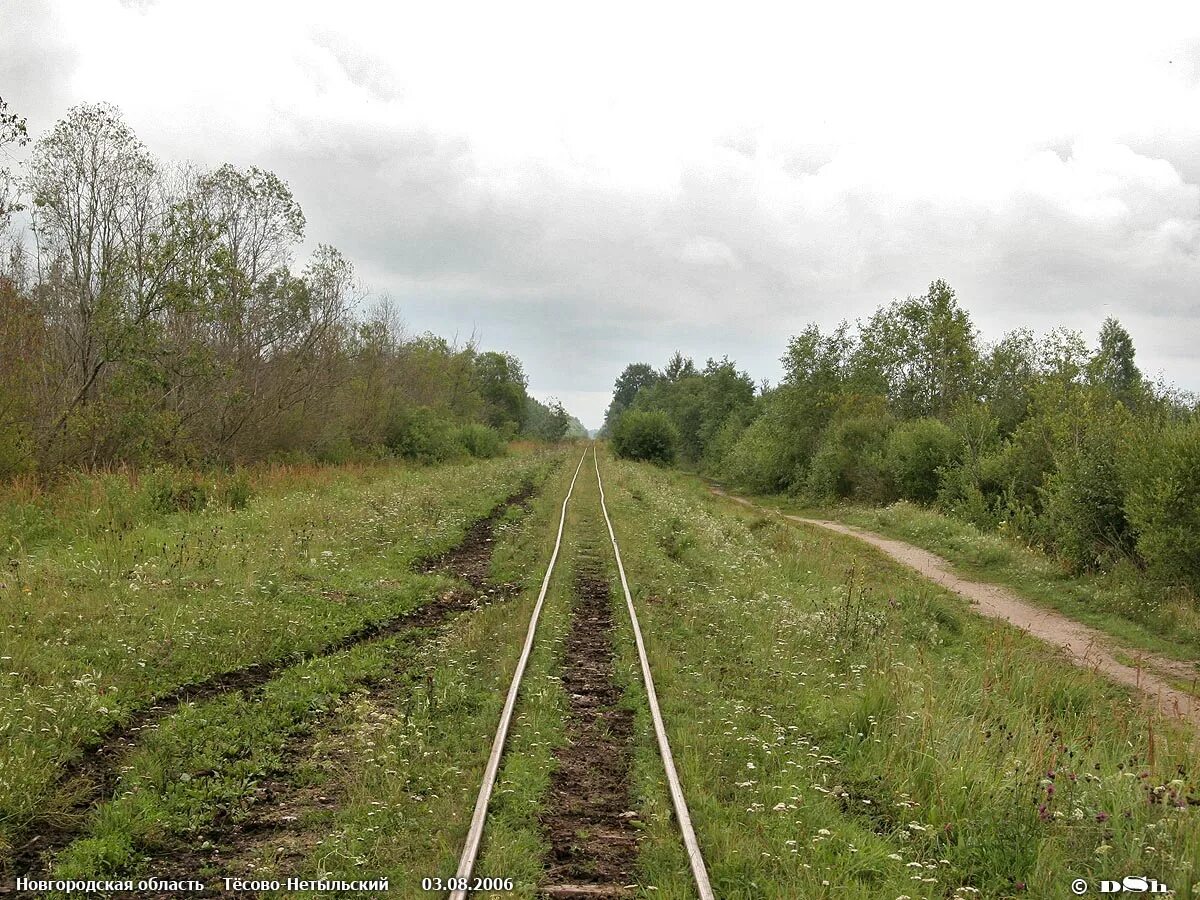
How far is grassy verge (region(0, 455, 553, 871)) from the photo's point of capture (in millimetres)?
5586

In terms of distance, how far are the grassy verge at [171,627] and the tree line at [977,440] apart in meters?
15.5

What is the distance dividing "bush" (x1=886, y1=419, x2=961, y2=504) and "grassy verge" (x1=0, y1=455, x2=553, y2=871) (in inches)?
974

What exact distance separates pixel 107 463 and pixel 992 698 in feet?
69.9

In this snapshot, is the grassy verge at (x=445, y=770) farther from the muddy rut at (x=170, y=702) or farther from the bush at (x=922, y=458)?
the bush at (x=922, y=458)

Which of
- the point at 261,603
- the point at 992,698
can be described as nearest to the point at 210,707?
the point at 261,603

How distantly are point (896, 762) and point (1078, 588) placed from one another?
13.5 m

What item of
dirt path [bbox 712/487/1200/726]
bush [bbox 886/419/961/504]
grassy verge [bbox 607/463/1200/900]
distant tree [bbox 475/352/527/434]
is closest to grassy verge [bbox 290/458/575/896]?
grassy verge [bbox 607/463/1200/900]

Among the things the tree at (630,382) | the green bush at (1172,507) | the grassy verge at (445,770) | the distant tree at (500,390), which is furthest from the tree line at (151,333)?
the tree at (630,382)

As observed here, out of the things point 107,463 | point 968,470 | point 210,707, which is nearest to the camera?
point 210,707

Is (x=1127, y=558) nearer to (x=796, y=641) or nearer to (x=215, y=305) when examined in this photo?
(x=796, y=641)

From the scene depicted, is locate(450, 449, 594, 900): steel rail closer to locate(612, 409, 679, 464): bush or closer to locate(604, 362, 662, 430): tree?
locate(612, 409, 679, 464): bush

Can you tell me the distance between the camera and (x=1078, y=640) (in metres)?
13.6

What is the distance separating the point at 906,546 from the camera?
24594 mm

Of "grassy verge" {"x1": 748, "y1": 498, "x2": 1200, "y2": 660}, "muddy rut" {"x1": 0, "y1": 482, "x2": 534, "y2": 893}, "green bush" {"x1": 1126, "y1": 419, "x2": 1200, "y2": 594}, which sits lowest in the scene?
"muddy rut" {"x1": 0, "y1": 482, "x2": 534, "y2": 893}
